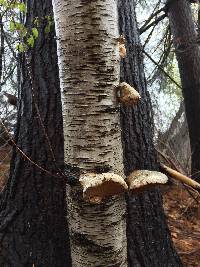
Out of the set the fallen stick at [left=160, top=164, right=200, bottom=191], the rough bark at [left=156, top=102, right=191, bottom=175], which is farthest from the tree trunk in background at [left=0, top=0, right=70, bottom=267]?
the rough bark at [left=156, top=102, right=191, bottom=175]

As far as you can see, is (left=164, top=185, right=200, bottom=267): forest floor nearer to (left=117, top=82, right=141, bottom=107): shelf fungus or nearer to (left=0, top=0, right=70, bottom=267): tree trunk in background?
(left=0, top=0, right=70, bottom=267): tree trunk in background

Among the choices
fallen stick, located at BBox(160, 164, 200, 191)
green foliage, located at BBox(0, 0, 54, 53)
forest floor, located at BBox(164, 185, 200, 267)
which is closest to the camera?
green foliage, located at BBox(0, 0, 54, 53)

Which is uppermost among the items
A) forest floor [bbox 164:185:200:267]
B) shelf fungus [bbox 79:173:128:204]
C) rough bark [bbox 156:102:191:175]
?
rough bark [bbox 156:102:191:175]

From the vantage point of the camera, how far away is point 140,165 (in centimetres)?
297

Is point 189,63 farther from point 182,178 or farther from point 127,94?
point 127,94

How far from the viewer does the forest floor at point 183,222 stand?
3898mm

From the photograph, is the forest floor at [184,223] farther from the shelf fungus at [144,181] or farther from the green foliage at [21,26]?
the green foliage at [21,26]

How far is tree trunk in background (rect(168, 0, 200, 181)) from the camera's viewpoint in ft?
19.8

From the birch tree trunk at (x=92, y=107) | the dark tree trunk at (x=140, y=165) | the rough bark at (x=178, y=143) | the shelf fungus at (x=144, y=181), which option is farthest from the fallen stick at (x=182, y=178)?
the rough bark at (x=178, y=143)

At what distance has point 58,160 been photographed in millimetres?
2809

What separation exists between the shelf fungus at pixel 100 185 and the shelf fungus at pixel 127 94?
0.38 metres

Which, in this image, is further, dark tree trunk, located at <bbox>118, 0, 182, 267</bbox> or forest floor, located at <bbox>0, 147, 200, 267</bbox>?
forest floor, located at <bbox>0, 147, 200, 267</bbox>

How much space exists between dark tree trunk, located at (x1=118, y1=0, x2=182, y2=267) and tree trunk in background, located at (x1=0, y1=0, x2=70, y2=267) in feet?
1.70

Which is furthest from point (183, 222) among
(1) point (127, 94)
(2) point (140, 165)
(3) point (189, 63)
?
(1) point (127, 94)
